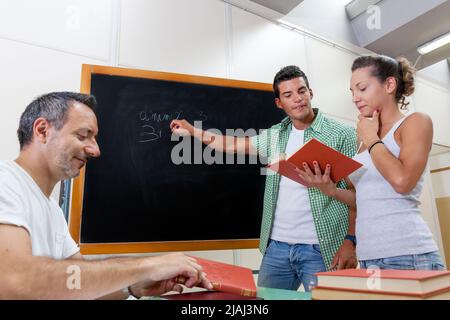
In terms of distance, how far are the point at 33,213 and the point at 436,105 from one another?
14.4ft

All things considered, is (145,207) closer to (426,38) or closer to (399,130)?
(399,130)

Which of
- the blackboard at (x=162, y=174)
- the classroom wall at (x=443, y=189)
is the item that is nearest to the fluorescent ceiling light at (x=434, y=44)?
the classroom wall at (x=443, y=189)

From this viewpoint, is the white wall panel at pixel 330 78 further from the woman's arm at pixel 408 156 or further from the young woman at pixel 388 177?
the woman's arm at pixel 408 156

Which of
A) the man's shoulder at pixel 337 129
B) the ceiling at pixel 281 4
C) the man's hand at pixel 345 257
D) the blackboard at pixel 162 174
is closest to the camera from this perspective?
the man's hand at pixel 345 257

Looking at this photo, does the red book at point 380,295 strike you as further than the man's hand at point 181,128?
No

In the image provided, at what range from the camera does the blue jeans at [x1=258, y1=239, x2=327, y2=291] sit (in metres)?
1.40

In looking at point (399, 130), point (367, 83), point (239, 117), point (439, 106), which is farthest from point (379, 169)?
point (439, 106)

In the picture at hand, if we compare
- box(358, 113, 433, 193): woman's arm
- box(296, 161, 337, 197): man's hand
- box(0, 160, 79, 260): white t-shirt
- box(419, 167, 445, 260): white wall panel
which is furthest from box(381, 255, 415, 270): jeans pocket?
box(419, 167, 445, 260): white wall panel

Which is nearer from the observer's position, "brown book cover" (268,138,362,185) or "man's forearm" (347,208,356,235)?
"brown book cover" (268,138,362,185)

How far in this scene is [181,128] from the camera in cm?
167

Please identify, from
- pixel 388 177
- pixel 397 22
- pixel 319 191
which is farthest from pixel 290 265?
pixel 397 22

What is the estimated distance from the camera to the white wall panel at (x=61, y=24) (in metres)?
1.69

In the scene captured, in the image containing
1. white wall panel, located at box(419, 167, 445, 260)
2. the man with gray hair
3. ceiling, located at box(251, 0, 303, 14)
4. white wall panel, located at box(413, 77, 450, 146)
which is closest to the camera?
the man with gray hair

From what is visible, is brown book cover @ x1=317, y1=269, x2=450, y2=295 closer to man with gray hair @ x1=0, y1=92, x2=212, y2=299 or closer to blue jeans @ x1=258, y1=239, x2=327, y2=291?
man with gray hair @ x1=0, y1=92, x2=212, y2=299
